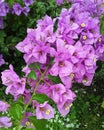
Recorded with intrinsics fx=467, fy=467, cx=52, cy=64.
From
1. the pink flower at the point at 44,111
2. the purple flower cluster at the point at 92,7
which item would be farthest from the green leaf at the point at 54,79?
the purple flower cluster at the point at 92,7

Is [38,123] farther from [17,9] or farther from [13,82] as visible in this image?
[17,9]

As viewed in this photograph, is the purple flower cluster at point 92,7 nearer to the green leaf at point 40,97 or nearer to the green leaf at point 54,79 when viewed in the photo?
the green leaf at point 54,79

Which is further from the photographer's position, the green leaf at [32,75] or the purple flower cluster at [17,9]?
the purple flower cluster at [17,9]

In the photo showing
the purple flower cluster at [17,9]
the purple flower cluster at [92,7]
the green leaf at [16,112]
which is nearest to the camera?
the green leaf at [16,112]

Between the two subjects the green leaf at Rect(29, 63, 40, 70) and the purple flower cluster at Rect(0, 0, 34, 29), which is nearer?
the green leaf at Rect(29, 63, 40, 70)

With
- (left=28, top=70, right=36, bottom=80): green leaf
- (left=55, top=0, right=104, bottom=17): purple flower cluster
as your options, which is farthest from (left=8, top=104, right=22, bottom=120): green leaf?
(left=55, top=0, right=104, bottom=17): purple flower cluster

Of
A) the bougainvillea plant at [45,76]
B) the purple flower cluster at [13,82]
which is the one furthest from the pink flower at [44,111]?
the purple flower cluster at [13,82]

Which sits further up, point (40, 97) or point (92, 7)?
point (92, 7)

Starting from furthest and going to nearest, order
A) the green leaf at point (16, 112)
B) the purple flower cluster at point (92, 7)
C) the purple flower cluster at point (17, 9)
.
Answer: the purple flower cluster at point (17, 9)
the purple flower cluster at point (92, 7)
the green leaf at point (16, 112)

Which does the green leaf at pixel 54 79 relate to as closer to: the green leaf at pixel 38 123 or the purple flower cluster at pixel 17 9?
the green leaf at pixel 38 123

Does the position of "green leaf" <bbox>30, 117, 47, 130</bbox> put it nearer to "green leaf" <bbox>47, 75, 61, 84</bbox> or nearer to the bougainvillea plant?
the bougainvillea plant

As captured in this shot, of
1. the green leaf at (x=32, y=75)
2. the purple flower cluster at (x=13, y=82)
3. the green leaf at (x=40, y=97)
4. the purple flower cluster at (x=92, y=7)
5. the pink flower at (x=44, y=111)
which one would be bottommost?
the pink flower at (x=44, y=111)

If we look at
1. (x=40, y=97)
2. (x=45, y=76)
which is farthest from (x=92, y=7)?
(x=40, y=97)

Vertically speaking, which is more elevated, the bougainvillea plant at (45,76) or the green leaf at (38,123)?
the bougainvillea plant at (45,76)
